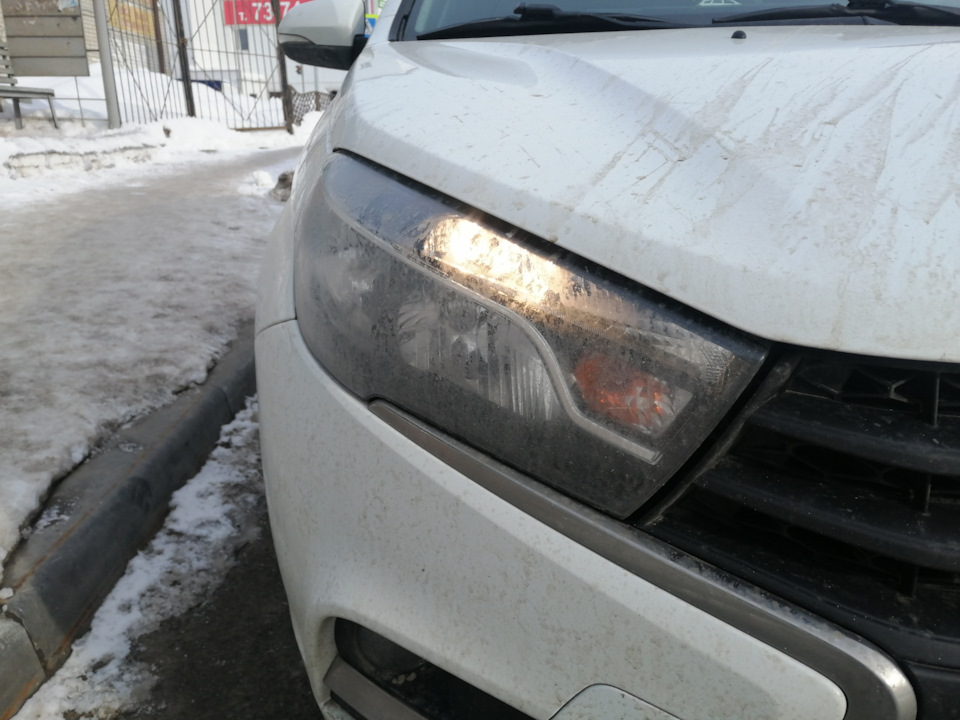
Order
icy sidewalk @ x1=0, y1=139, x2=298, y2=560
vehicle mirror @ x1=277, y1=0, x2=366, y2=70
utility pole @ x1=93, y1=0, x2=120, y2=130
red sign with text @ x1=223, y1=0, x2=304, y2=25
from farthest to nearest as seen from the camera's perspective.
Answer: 1. red sign with text @ x1=223, y1=0, x2=304, y2=25
2. utility pole @ x1=93, y1=0, x2=120, y2=130
3. vehicle mirror @ x1=277, y1=0, x2=366, y2=70
4. icy sidewalk @ x1=0, y1=139, x2=298, y2=560

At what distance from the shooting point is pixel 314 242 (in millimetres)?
1176

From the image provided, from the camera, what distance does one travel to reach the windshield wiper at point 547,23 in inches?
69.6

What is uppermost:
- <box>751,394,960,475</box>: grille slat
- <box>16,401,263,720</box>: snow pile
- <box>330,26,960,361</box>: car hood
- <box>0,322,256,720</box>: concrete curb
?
<box>330,26,960,361</box>: car hood

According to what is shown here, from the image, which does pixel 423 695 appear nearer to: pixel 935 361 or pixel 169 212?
pixel 935 361

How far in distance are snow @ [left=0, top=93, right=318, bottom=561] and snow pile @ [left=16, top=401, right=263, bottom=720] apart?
0.28m

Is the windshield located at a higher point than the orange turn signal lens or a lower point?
higher

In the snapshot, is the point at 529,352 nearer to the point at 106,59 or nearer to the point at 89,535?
the point at 89,535

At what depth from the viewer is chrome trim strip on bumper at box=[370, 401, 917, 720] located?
771mm

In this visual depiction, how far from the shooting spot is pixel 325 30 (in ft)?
7.77

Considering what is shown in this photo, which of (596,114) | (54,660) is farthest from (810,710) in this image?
(54,660)

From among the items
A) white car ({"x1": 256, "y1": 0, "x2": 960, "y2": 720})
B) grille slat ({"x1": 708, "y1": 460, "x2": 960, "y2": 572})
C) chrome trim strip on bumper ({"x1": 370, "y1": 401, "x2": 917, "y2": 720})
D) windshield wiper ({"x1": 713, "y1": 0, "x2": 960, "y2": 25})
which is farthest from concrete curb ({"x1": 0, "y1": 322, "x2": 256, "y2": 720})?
windshield wiper ({"x1": 713, "y1": 0, "x2": 960, "y2": 25})

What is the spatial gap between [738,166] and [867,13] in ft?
3.40

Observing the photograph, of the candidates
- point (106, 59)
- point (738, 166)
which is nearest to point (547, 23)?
point (738, 166)

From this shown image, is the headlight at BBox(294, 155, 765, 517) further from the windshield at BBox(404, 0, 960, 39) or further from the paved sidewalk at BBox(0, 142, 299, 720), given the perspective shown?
the paved sidewalk at BBox(0, 142, 299, 720)
